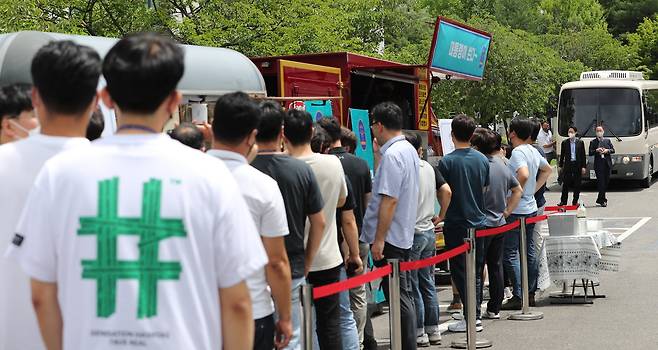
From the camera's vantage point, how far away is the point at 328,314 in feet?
21.1

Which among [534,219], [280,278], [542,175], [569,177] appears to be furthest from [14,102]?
[569,177]

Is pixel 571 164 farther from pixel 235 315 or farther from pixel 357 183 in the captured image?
pixel 235 315

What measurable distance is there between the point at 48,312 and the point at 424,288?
6.03 m

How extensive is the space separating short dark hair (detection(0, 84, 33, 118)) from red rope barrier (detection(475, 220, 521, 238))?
18.3 ft

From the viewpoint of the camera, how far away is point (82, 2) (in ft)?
61.8

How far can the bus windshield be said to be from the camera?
96.0 ft

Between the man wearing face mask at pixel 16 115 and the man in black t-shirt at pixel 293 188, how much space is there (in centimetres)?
142

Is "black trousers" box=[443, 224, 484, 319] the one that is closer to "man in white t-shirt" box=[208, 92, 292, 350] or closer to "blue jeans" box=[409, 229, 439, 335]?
"blue jeans" box=[409, 229, 439, 335]

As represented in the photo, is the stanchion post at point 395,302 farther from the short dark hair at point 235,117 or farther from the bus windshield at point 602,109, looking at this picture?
the bus windshield at point 602,109

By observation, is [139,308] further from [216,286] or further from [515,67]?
[515,67]

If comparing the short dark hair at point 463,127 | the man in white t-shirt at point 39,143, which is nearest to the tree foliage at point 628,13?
the short dark hair at point 463,127

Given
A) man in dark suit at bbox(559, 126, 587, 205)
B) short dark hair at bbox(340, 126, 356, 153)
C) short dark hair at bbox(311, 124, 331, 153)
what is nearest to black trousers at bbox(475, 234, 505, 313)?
short dark hair at bbox(340, 126, 356, 153)

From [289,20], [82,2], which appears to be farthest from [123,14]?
[289,20]

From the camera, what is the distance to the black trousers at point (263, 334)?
470cm
